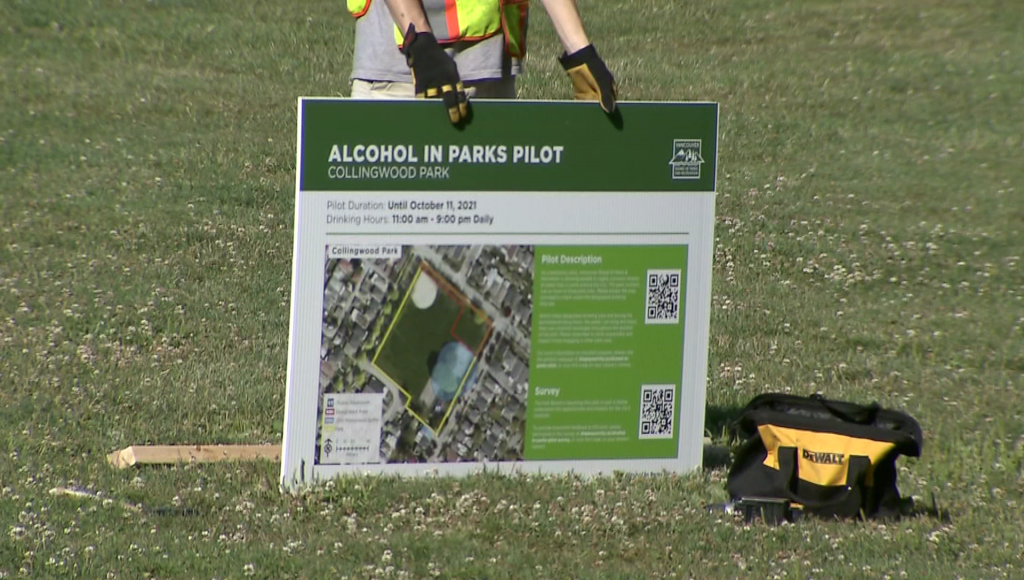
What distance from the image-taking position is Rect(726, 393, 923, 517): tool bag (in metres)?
4.64

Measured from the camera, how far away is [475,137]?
466cm

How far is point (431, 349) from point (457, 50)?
3.71ft

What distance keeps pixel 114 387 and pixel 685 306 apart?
258cm

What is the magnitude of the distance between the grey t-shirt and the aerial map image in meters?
0.76

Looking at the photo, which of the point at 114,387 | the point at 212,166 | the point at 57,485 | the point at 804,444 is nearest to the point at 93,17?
the point at 212,166

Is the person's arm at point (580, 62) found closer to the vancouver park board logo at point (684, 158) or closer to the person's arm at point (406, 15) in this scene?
the vancouver park board logo at point (684, 158)

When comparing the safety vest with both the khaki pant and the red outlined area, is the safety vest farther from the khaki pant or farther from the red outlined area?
the red outlined area

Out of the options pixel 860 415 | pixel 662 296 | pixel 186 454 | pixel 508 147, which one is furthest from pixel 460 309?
pixel 860 415

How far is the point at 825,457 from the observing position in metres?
4.68

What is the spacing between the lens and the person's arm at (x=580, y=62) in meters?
4.75

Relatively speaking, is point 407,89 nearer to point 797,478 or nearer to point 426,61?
point 426,61

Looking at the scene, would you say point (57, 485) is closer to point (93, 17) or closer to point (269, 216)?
point (269, 216)

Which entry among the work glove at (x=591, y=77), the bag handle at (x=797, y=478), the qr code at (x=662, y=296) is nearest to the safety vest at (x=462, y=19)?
the work glove at (x=591, y=77)

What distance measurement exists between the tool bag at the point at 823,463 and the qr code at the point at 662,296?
0.45 metres
